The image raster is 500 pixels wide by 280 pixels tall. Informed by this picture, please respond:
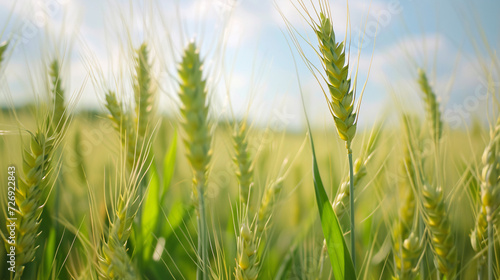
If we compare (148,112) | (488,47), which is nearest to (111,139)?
(148,112)

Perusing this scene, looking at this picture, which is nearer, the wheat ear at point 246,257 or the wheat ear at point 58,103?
the wheat ear at point 246,257

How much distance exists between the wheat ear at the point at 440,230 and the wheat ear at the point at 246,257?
13.0 inches

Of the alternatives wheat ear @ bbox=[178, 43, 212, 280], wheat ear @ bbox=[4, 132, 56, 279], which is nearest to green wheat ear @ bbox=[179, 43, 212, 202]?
wheat ear @ bbox=[178, 43, 212, 280]

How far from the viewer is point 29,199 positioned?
30.2 inches

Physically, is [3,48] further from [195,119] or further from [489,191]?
[489,191]

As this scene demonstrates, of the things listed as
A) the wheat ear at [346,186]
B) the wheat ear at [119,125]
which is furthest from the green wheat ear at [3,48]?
the wheat ear at [346,186]

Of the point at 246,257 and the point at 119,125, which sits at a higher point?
the point at 119,125

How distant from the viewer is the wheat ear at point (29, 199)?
751 mm

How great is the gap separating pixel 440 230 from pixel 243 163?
1.45 feet

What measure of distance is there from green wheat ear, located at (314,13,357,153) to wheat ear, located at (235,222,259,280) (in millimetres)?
257

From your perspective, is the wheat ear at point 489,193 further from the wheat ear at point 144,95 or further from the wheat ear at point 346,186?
the wheat ear at point 144,95

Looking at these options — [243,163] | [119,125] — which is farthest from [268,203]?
[119,125]

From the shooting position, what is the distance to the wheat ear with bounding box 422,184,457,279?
654mm

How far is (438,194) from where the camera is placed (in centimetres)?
66
